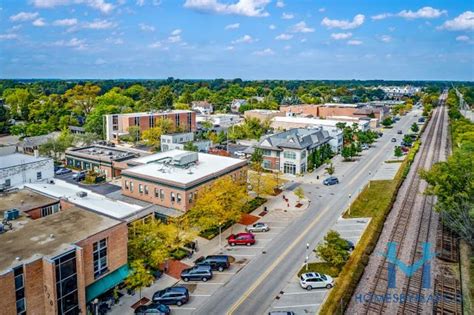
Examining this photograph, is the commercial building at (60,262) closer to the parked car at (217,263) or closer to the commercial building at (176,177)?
the parked car at (217,263)

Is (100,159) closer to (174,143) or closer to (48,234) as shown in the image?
(174,143)

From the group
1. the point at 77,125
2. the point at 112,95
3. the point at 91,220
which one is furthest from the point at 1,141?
the point at 91,220

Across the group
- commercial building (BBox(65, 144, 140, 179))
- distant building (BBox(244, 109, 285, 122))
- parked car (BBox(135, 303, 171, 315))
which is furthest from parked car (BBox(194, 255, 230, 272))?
distant building (BBox(244, 109, 285, 122))

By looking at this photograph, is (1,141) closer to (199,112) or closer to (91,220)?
(199,112)

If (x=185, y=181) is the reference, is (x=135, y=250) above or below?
below

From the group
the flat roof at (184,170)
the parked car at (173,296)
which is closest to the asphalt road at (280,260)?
the parked car at (173,296)

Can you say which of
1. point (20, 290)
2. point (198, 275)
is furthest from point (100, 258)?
point (198, 275)

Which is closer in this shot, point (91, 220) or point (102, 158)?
point (91, 220)
